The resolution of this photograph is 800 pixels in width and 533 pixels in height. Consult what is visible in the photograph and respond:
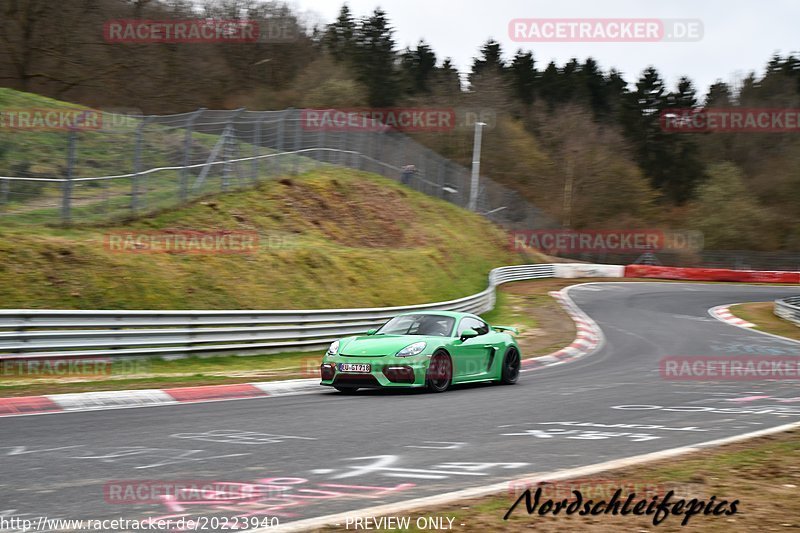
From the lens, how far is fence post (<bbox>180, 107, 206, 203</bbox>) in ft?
73.1

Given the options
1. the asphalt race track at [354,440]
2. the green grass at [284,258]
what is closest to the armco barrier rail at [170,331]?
the green grass at [284,258]

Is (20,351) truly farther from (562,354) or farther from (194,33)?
(194,33)

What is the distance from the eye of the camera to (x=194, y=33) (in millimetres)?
45781

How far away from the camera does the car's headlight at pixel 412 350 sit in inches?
464

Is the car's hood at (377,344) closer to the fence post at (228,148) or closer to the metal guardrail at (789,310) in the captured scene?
the fence post at (228,148)

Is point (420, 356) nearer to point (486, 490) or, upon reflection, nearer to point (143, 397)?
point (143, 397)

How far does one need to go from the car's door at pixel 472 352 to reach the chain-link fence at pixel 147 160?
9248 millimetres

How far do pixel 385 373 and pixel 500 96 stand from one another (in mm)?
57297

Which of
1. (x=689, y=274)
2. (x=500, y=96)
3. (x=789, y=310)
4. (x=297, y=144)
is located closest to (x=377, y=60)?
(x=500, y=96)

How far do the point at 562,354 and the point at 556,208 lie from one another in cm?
4851

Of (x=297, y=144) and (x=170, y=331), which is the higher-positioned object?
(x=297, y=144)

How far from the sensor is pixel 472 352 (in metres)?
13.0

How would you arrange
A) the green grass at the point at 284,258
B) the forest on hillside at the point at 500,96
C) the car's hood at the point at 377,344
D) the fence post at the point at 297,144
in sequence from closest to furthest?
1. the car's hood at the point at 377,344
2. the green grass at the point at 284,258
3. the fence post at the point at 297,144
4. the forest on hillside at the point at 500,96

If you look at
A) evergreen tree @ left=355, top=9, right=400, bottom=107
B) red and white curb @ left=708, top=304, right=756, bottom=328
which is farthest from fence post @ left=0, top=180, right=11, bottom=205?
evergreen tree @ left=355, top=9, right=400, bottom=107
